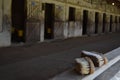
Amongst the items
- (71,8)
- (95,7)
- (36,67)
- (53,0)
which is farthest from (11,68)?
(95,7)

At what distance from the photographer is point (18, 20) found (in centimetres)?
1573

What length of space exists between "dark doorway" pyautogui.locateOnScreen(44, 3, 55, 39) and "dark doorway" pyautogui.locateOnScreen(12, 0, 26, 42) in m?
3.39

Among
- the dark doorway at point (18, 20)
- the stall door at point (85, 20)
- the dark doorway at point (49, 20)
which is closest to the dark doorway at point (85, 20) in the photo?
the stall door at point (85, 20)

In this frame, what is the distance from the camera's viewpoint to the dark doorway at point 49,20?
1881cm

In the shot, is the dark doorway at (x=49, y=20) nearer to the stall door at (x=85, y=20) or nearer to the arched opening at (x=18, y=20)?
the arched opening at (x=18, y=20)

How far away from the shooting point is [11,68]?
341 inches

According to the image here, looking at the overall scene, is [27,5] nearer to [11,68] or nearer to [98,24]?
[11,68]

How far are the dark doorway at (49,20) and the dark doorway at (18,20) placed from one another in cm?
339

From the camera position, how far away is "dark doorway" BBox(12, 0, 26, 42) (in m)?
15.4

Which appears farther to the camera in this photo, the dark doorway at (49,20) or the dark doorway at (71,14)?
the dark doorway at (71,14)

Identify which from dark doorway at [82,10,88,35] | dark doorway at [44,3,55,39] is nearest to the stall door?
dark doorway at [82,10,88,35]

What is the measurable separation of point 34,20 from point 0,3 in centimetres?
331

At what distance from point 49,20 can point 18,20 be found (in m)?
3.76

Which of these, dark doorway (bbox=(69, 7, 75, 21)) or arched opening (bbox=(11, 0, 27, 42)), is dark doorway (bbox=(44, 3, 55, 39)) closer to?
arched opening (bbox=(11, 0, 27, 42))
